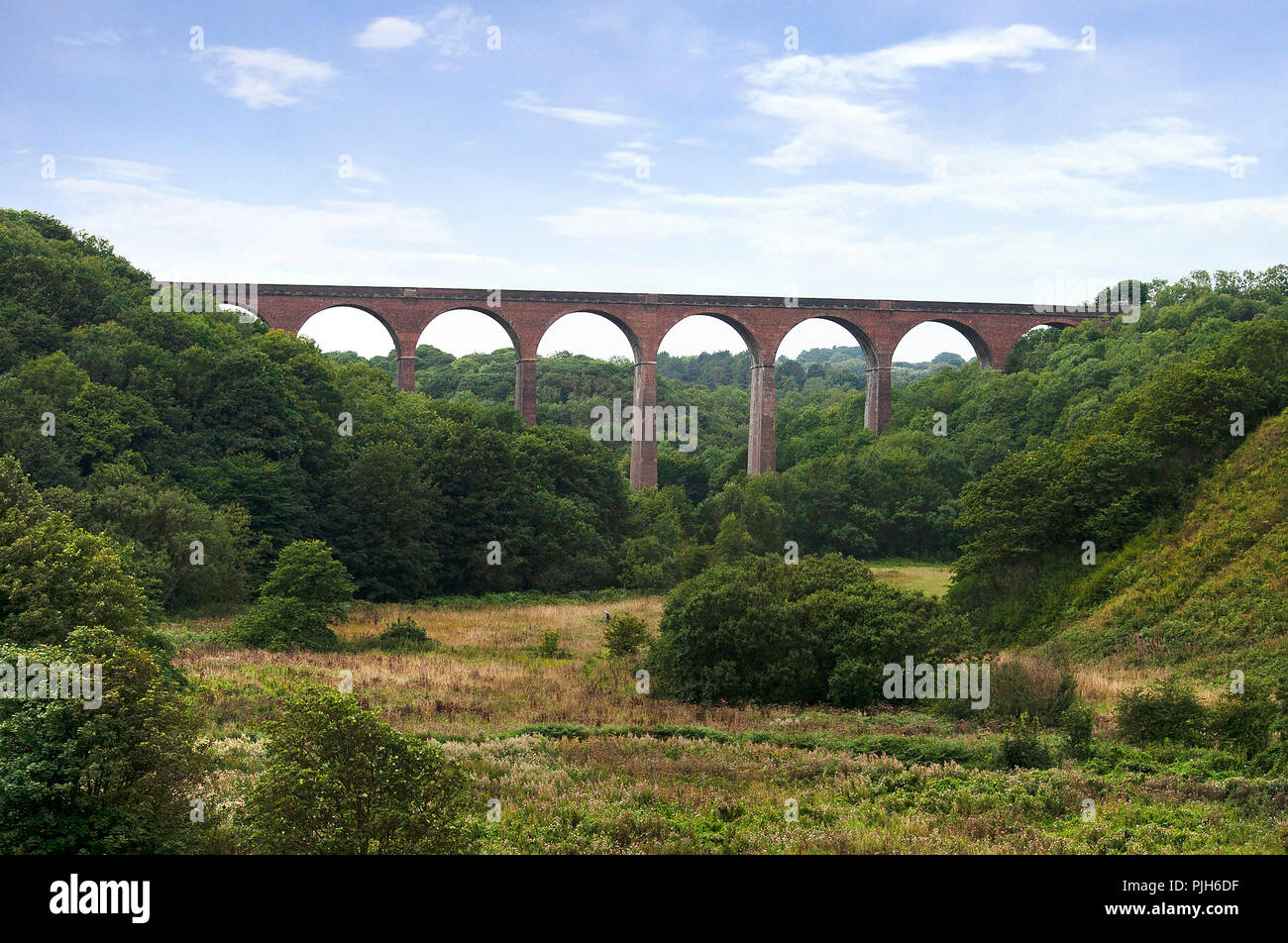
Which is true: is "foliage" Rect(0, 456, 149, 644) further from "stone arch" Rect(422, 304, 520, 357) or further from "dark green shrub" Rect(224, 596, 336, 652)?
"stone arch" Rect(422, 304, 520, 357)

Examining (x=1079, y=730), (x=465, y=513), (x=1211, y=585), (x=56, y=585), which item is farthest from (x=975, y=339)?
(x=56, y=585)

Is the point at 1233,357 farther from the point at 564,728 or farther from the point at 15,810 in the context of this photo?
the point at 15,810

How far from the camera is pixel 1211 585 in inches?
1024

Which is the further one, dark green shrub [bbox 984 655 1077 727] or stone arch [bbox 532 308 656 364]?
stone arch [bbox 532 308 656 364]

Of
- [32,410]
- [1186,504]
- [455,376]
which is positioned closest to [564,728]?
[1186,504]

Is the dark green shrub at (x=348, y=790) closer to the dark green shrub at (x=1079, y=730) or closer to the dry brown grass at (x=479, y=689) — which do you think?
the dry brown grass at (x=479, y=689)

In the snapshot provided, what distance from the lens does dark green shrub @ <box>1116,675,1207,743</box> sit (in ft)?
57.9

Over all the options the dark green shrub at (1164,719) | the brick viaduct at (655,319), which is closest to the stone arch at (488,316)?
the brick viaduct at (655,319)

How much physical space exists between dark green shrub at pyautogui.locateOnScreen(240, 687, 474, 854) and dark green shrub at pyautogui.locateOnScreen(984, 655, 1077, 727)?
13.1m

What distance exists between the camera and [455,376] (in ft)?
293

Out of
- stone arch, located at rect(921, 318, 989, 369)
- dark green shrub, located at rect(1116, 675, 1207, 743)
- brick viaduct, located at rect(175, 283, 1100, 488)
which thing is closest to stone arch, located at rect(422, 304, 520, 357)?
brick viaduct, located at rect(175, 283, 1100, 488)

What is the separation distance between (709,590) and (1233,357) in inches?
804

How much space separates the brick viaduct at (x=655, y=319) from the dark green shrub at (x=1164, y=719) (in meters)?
33.9

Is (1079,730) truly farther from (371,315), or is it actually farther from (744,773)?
(371,315)
